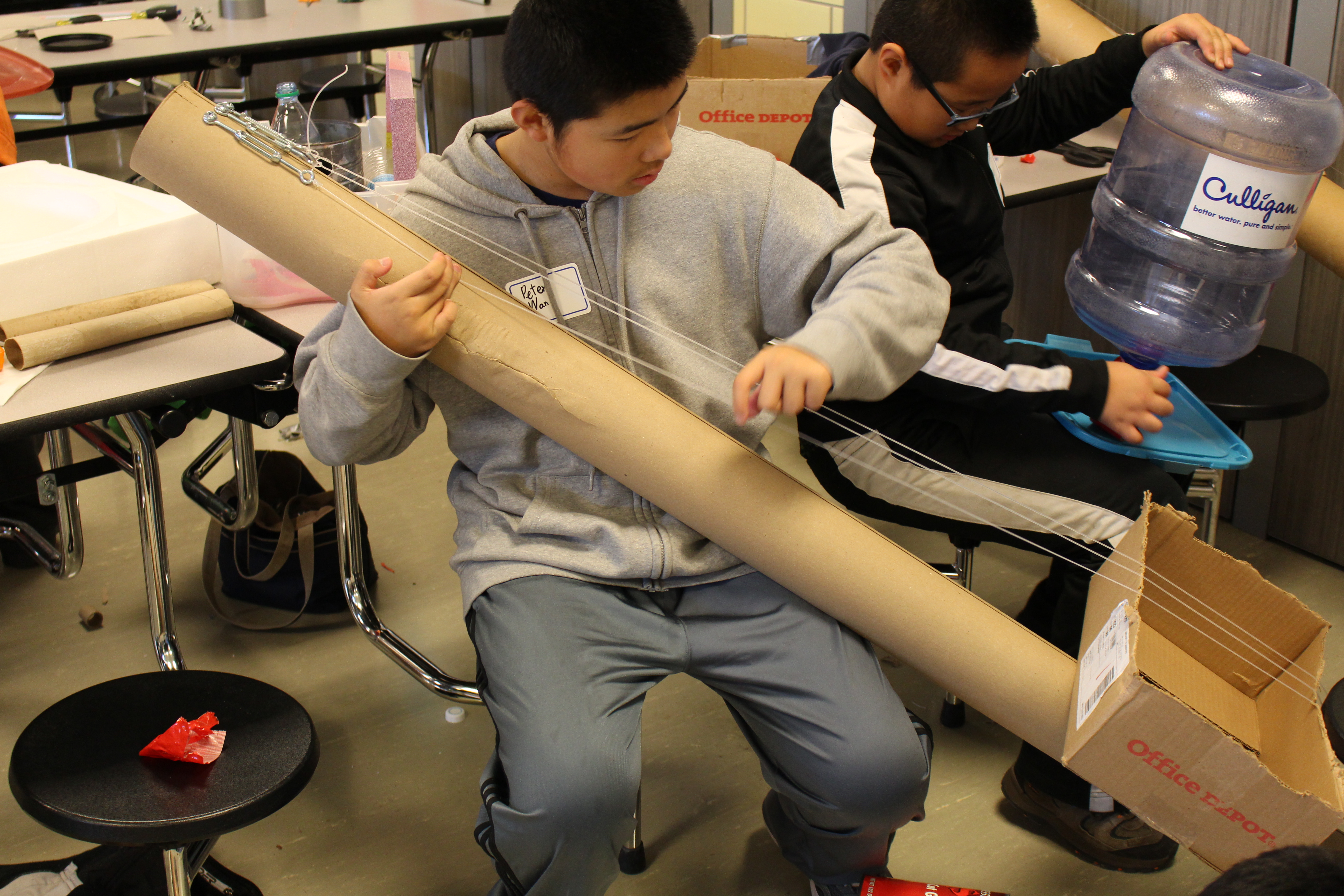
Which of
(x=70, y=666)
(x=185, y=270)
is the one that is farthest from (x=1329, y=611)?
(x=70, y=666)

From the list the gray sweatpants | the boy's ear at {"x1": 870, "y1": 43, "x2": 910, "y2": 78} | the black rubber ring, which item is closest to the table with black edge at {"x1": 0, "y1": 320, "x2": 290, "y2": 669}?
the gray sweatpants

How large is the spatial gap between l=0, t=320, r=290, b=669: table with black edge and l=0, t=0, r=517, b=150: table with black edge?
1.73 meters

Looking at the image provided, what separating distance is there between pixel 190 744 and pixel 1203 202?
4.80 ft

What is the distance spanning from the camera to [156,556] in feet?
4.99

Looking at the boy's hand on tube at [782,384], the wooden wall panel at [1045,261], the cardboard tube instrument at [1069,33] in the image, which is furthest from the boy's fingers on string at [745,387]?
the wooden wall panel at [1045,261]

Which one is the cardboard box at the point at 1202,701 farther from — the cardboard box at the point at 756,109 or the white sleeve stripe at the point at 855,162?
the cardboard box at the point at 756,109

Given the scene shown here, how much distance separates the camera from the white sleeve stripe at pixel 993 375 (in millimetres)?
1384

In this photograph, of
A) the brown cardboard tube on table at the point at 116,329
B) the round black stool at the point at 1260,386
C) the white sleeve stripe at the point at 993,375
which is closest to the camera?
the brown cardboard tube on table at the point at 116,329

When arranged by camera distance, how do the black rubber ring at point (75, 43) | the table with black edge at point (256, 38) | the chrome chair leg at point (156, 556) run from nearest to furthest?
the chrome chair leg at point (156, 556) < the table with black edge at point (256, 38) < the black rubber ring at point (75, 43)

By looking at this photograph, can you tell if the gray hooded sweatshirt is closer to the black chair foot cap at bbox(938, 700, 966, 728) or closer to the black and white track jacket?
the black and white track jacket

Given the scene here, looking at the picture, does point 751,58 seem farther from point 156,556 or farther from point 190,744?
point 190,744

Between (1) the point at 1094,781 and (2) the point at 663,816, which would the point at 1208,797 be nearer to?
(1) the point at 1094,781

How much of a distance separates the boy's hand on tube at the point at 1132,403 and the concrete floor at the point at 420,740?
0.60 metres

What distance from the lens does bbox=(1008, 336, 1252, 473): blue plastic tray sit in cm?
142
